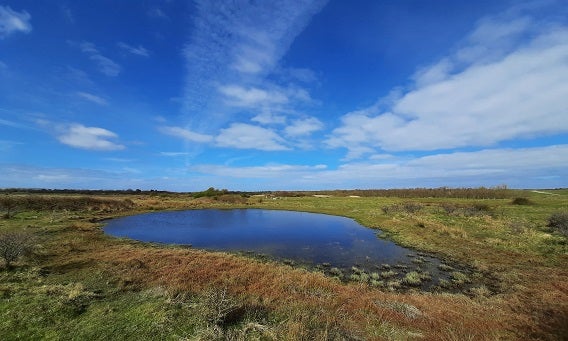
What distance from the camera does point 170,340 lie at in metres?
8.80

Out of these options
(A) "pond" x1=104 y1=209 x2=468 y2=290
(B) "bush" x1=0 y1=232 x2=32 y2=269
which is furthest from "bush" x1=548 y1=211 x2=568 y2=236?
(B) "bush" x1=0 y1=232 x2=32 y2=269

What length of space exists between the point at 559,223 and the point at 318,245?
27.6 meters

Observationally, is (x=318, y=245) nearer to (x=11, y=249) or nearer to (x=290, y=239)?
(x=290, y=239)

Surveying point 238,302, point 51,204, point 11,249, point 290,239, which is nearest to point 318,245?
point 290,239

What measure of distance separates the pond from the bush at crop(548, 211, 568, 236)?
1678 cm

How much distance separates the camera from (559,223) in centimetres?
3444

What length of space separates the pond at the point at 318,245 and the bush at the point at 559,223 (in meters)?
16.8

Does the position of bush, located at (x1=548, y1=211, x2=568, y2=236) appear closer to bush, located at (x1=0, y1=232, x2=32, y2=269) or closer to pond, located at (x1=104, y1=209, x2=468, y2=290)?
pond, located at (x1=104, y1=209, x2=468, y2=290)

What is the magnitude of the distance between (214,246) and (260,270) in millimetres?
12995

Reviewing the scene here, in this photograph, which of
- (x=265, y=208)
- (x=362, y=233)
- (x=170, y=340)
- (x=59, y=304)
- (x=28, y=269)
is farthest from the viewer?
(x=265, y=208)

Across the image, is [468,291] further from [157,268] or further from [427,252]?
[157,268]

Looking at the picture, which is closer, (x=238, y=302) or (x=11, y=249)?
(x=238, y=302)

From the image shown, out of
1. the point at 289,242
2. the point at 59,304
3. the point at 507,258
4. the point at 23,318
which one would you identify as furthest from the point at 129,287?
the point at 507,258

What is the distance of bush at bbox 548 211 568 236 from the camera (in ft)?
104
